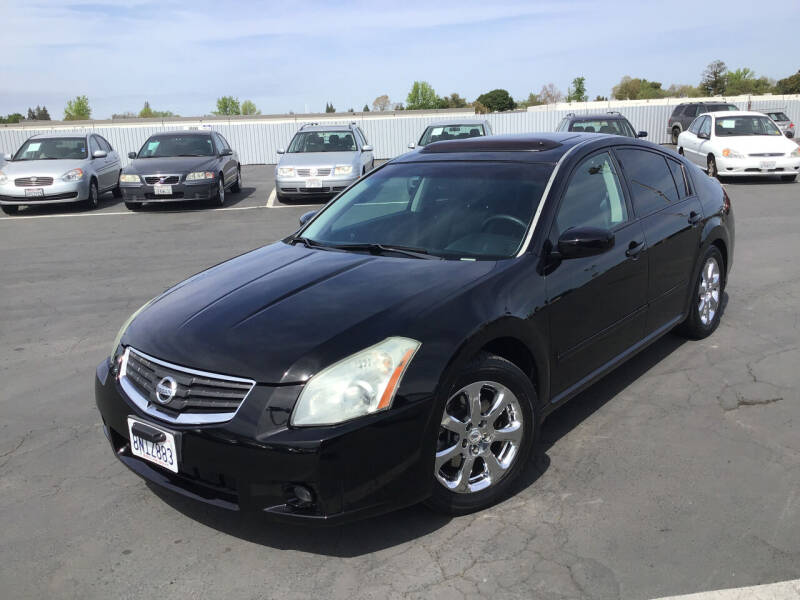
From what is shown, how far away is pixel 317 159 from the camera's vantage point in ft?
48.3

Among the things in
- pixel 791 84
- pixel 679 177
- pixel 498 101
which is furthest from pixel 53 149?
pixel 498 101

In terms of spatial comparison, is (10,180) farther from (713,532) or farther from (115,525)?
(713,532)

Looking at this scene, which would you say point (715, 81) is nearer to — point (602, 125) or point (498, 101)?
point (498, 101)

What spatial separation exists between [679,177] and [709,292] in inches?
38.6

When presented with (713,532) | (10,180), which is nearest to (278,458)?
(713,532)

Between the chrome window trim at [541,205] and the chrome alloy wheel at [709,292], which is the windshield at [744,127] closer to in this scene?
the chrome alloy wheel at [709,292]

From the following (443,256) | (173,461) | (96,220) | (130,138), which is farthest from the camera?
(130,138)

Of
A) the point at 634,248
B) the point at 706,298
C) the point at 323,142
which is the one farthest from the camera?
the point at 323,142

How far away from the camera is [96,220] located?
13.4 meters

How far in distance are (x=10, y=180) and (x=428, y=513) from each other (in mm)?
13724

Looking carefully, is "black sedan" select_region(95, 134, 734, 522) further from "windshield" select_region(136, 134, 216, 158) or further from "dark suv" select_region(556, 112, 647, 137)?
"dark suv" select_region(556, 112, 647, 137)

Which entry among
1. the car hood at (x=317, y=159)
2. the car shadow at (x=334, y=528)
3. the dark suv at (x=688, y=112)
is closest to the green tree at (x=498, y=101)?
the dark suv at (x=688, y=112)

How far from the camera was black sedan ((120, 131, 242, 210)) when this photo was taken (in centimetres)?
1395

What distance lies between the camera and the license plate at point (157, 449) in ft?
9.47
